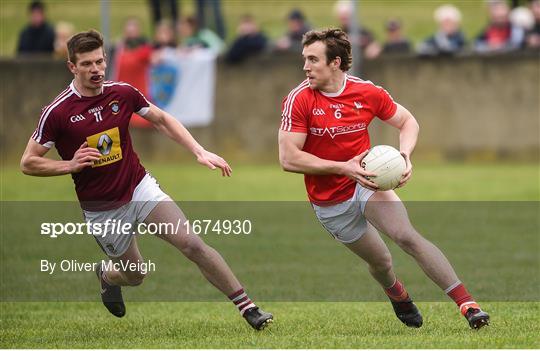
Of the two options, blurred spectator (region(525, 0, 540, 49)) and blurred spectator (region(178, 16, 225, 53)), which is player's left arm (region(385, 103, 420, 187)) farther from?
blurred spectator (region(178, 16, 225, 53))

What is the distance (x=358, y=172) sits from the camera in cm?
838

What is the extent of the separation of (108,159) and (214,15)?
46.6 feet

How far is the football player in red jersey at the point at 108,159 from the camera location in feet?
28.3

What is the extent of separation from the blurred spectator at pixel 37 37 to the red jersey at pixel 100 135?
1447 centimetres

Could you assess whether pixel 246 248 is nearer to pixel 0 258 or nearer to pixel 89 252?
pixel 89 252

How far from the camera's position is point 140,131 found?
22406 millimetres

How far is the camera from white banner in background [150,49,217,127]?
2197cm

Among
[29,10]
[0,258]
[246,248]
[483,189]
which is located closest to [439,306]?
[246,248]

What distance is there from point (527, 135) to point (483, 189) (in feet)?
10.6

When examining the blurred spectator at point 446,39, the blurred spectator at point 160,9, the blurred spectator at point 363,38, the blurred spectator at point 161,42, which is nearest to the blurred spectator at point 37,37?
the blurred spectator at point 160,9

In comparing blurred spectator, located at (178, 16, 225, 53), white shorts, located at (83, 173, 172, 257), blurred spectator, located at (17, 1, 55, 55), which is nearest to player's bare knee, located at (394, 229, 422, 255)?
white shorts, located at (83, 173, 172, 257)

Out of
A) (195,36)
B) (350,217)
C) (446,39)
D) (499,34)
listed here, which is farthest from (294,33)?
(350,217)

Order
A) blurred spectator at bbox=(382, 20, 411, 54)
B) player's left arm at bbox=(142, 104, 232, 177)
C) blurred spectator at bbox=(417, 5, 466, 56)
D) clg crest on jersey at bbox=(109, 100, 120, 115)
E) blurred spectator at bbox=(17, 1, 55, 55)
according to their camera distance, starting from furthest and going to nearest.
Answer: blurred spectator at bbox=(17, 1, 55, 55) < blurred spectator at bbox=(382, 20, 411, 54) < blurred spectator at bbox=(417, 5, 466, 56) < player's left arm at bbox=(142, 104, 232, 177) < clg crest on jersey at bbox=(109, 100, 120, 115)

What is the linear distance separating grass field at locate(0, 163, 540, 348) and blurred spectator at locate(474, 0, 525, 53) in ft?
10.2
